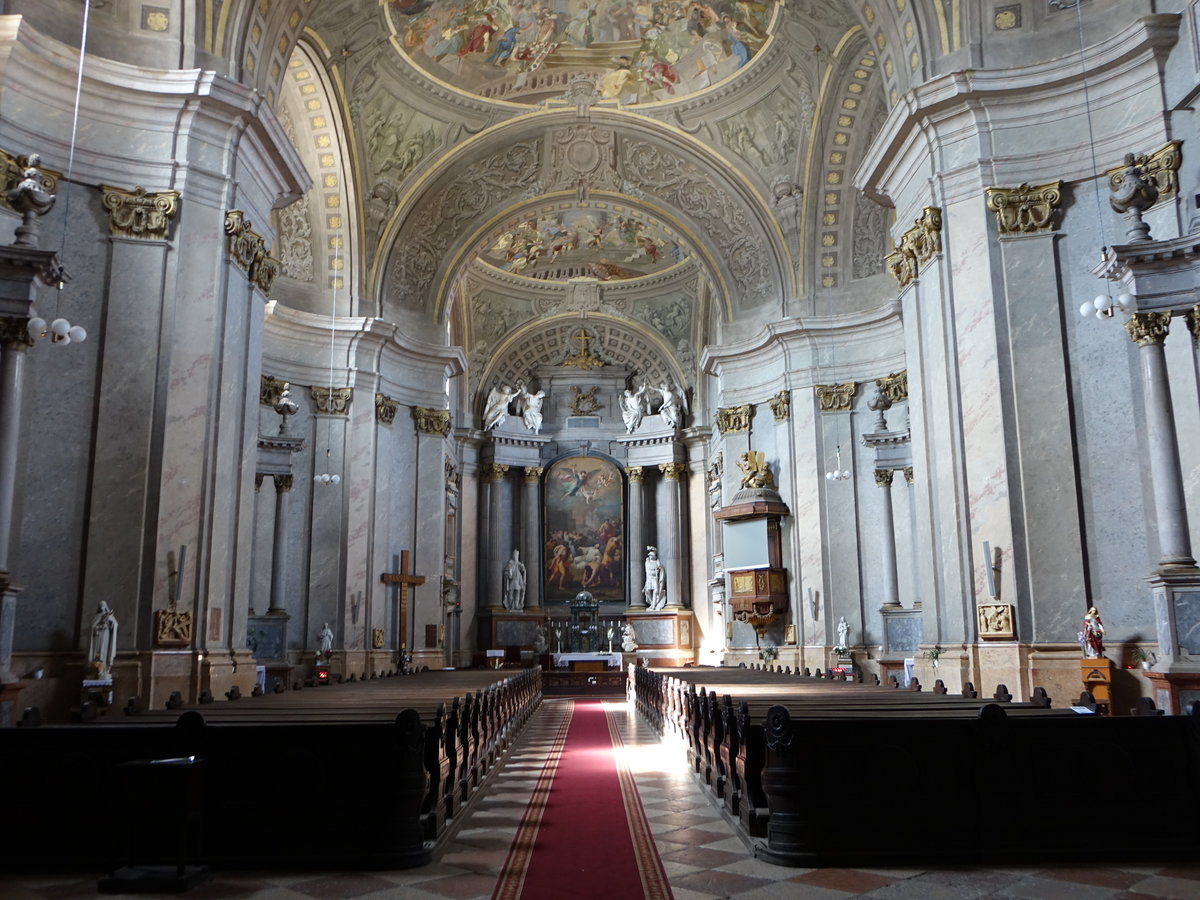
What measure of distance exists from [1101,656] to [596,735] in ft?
22.2

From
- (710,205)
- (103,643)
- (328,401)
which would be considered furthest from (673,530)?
(103,643)

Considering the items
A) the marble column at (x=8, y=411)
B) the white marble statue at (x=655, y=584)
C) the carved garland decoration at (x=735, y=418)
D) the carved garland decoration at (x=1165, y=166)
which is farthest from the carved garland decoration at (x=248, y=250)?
the white marble statue at (x=655, y=584)

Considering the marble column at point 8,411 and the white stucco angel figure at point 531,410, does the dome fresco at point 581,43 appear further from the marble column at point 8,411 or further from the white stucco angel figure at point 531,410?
the white stucco angel figure at point 531,410

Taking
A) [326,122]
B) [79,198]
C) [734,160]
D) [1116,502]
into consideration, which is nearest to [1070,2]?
[1116,502]

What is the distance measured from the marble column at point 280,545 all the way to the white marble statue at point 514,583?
12.6 meters

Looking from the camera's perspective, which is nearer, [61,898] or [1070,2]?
[61,898]

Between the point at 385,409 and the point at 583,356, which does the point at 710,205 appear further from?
the point at 583,356

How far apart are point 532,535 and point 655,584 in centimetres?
431

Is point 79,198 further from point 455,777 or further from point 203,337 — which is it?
point 455,777

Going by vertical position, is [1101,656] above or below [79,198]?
below

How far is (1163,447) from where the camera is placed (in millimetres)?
8898

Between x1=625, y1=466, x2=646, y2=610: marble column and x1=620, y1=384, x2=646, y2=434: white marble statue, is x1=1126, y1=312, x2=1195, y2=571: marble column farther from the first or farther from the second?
x1=620, y1=384, x2=646, y2=434: white marble statue

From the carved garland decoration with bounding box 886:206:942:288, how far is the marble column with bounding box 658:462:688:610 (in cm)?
1779

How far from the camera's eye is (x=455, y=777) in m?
7.61
